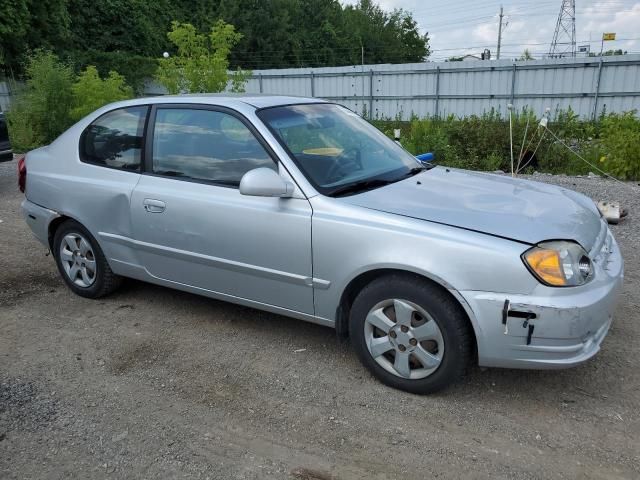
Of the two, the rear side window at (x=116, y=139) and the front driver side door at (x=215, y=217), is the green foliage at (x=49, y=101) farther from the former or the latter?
the front driver side door at (x=215, y=217)

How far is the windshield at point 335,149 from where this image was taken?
3.54 m

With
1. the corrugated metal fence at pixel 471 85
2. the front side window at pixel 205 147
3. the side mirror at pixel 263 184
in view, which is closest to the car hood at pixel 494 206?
the side mirror at pixel 263 184

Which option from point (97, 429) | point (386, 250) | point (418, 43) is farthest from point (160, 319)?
point (418, 43)

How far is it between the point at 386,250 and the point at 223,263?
1.21m

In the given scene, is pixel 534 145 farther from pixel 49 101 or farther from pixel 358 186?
pixel 49 101

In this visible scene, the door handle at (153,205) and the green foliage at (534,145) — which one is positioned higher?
the door handle at (153,205)

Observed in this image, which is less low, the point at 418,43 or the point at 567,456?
the point at 418,43

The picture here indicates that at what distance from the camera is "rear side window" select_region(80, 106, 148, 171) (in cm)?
422

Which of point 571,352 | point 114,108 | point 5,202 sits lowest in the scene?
point 5,202

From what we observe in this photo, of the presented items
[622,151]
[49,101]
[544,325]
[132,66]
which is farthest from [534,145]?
[132,66]

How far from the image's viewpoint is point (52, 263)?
18.9 feet

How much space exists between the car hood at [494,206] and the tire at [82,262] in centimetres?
234

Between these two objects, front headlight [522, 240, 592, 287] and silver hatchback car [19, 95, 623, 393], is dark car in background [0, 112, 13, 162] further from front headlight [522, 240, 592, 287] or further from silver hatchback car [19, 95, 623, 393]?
front headlight [522, 240, 592, 287]

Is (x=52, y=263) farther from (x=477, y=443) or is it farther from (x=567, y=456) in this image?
(x=567, y=456)
